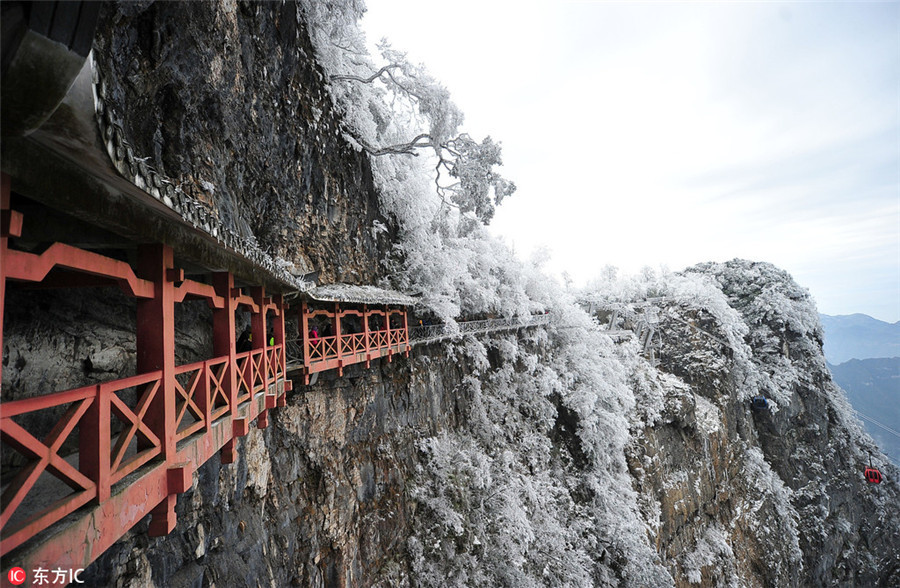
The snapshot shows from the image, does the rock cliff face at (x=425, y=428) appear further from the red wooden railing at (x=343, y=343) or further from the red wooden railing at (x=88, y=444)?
the red wooden railing at (x=88, y=444)

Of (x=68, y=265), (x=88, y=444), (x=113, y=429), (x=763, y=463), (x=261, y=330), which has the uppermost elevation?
(x=68, y=265)

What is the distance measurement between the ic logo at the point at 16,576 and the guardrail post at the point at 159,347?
4.31ft

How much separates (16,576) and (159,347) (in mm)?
1679

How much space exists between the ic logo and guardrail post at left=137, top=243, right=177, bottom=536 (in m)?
1.31

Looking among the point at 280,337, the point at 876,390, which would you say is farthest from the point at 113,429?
the point at 876,390

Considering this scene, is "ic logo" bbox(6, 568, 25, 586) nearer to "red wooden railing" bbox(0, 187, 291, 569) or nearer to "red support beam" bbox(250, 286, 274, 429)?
"red wooden railing" bbox(0, 187, 291, 569)

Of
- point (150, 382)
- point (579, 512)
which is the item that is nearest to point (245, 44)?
point (150, 382)

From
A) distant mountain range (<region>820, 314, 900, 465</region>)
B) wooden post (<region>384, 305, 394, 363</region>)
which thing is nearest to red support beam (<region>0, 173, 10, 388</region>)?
wooden post (<region>384, 305, 394, 363</region>)

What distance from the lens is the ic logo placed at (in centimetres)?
189

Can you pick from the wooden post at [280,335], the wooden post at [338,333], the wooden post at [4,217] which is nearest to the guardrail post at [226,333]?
the wooden post at [280,335]

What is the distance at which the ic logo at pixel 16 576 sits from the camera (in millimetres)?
1887

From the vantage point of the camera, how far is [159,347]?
10.8 ft

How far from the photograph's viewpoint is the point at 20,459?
3.99 meters

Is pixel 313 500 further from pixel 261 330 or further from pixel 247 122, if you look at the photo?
pixel 247 122
